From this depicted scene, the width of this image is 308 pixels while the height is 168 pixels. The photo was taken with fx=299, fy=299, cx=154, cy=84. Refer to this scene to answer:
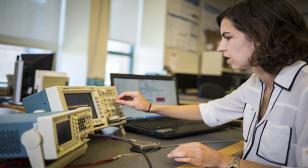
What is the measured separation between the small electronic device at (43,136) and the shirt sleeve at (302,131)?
2.17 feet

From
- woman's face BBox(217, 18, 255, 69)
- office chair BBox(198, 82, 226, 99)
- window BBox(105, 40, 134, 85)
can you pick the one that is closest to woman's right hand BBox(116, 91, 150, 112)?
woman's face BBox(217, 18, 255, 69)

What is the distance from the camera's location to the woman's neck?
1097 millimetres

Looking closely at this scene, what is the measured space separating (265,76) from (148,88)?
0.64 meters

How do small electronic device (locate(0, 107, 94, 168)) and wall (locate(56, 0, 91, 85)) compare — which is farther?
wall (locate(56, 0, 91, 85))

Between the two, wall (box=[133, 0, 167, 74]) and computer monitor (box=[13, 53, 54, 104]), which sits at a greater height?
wall (box=[133, 0, 167, 74])

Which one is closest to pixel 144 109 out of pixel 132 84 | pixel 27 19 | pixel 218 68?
pixel 132 84

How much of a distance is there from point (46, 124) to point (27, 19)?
8.07ft

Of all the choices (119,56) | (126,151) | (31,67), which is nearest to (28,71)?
(31,67)

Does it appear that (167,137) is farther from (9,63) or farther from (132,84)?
(9,63)

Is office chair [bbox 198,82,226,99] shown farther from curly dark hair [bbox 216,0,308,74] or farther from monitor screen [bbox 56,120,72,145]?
monitor screen [bbox 56,120,72,145]

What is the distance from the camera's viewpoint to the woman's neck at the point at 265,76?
1.10 metres

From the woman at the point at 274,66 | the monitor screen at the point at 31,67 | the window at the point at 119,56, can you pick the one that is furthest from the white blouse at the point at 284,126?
the window at the point at 119,56

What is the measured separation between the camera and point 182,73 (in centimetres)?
454

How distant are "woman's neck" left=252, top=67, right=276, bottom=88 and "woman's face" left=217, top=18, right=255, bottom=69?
0.05m
